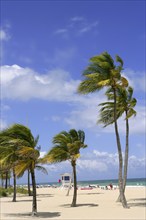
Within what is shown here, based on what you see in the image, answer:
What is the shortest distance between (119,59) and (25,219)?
11.9 m

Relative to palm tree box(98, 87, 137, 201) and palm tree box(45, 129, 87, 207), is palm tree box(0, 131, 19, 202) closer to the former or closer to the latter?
palm tree box(45, 129, 87, 207)

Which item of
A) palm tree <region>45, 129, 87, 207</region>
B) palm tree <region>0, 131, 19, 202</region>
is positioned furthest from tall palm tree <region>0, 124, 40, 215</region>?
palm tree <region>45, 129, 87, 207</region>

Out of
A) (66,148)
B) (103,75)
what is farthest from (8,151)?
(103,75)

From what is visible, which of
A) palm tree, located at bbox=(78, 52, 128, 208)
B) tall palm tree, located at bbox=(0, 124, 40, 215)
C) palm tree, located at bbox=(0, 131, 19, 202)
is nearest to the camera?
tall palm tree, located at bbox=(0, 124, 40, 215)

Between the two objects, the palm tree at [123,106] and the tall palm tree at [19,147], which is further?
the palm tree at [123,106]

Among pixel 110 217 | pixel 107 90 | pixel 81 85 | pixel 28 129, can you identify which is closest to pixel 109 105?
pixel 107 90

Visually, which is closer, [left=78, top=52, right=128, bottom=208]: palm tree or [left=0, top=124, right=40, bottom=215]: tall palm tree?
[left=0, top=124, right=40, bottom=215]: tall palm tree

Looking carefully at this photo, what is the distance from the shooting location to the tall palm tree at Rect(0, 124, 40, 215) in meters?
19.0

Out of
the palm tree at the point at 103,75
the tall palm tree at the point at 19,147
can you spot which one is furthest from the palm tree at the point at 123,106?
the tall palm tree at the point at 19,147

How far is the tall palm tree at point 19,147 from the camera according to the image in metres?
19.0

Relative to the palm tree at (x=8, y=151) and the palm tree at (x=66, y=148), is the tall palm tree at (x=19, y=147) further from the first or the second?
the palm tree at (x=66, y=148)

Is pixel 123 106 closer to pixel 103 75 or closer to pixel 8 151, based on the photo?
pixel 103 75

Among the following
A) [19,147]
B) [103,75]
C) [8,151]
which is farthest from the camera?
[103,75]

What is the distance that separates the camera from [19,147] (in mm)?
19141
